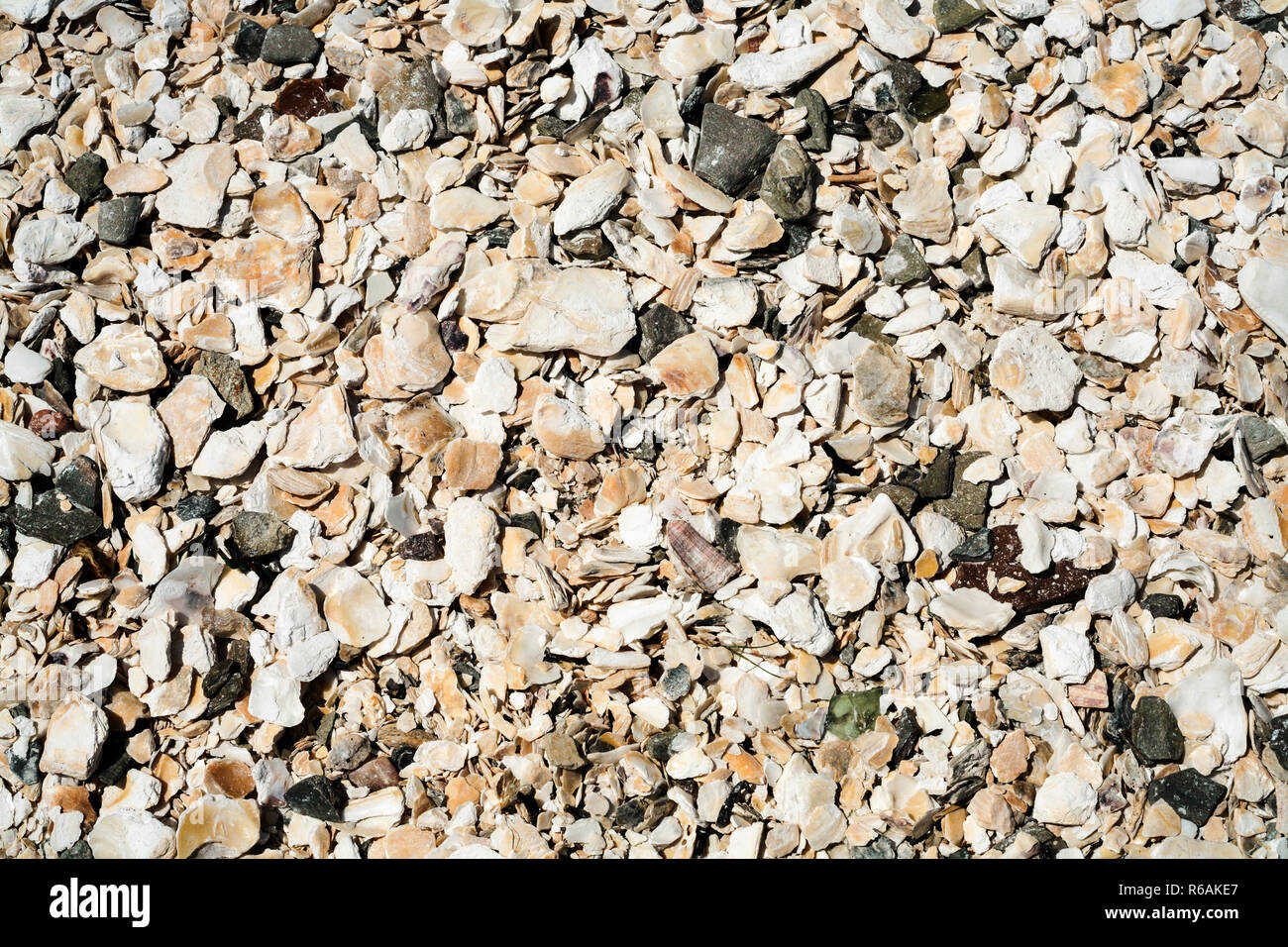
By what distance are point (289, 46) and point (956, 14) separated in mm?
986

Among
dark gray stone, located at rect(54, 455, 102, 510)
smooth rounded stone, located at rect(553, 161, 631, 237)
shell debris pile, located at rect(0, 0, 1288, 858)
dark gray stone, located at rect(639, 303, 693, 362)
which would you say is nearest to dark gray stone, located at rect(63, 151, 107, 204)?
shell debris pile, located at rect(0, 0, 1288, 858)

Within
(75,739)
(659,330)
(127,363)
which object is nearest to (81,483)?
(127,363)

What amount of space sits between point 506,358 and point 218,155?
0.53 meters

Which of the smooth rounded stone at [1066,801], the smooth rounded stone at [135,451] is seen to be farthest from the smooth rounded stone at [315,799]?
the smooth rounded stone at [1066,801]

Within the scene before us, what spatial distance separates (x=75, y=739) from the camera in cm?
126

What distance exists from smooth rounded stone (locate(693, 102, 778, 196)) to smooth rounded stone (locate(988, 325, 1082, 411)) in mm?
420

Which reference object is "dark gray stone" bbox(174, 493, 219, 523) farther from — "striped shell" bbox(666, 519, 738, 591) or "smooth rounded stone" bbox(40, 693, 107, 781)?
"striped shell" bbox(666, 519, 738, 591)

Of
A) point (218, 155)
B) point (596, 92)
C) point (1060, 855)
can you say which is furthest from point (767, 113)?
point (1060, 855)

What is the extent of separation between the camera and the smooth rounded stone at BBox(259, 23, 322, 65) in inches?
57.8

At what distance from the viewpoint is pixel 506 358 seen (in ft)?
4.44

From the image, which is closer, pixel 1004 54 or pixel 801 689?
pixel 801 689

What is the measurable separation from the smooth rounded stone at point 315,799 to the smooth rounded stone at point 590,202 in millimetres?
799

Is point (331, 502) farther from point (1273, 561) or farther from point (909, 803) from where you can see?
point (1273, 561)

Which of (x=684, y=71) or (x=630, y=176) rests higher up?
(x=684, y=71)
